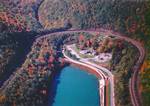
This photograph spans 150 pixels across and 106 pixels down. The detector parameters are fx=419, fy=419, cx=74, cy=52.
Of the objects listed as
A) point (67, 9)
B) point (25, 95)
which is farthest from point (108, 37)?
point (25, 95)

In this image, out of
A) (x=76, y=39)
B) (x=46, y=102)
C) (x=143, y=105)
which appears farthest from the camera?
(x=76, y=39)

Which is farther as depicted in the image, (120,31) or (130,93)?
(120,31)

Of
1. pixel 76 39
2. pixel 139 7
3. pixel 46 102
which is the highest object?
pixel 139 7

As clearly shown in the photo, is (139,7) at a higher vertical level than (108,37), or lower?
higher

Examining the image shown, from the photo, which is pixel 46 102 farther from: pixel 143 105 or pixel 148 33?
pixel 148 33

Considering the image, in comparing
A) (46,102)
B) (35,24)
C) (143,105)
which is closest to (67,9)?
(35,24)

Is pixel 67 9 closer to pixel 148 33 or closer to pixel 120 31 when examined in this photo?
pixel 120 31

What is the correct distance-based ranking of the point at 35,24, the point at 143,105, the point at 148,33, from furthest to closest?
the point at 35,24
the point at 148,33
the point at 143,105

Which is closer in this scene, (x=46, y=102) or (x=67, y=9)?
(x=46, y=102)

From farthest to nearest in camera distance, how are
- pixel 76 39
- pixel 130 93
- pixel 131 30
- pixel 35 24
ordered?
pixel 35 24
pixel 76 39
pixel 131 30
pixel 130 93
